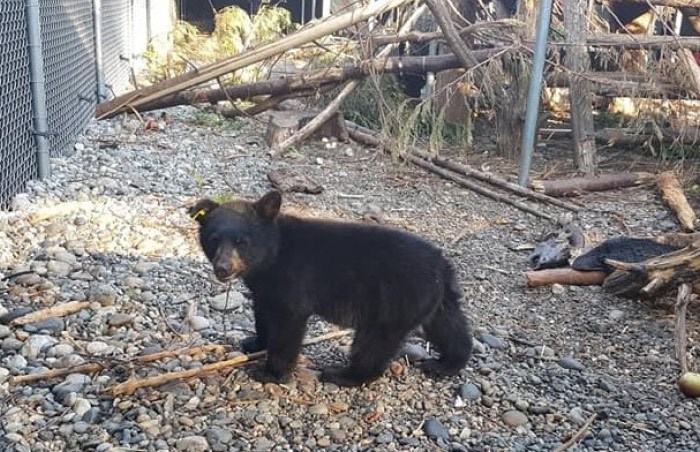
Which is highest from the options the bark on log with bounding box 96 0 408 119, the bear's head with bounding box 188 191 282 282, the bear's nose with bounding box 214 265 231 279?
the bark on log with bounding box 96 0 408 119

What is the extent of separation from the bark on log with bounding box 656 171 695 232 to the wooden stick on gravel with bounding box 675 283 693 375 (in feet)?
6.40

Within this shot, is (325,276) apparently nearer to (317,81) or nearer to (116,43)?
(317,81)

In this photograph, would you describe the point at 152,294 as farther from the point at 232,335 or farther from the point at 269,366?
the point at 269,366

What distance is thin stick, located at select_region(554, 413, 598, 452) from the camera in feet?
10.6

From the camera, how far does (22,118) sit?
572 cm

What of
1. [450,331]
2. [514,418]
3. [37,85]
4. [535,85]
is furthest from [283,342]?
[535,85]

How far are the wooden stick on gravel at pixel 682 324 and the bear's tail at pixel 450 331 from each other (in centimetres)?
116

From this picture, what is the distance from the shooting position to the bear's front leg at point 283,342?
3.45 metres

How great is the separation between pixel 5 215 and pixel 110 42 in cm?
545

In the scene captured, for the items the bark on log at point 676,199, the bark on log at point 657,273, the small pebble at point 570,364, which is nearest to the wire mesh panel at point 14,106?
the small pebble at point 570,364

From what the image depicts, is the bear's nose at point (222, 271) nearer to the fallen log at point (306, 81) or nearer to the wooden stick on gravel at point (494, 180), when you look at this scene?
the wooden stick on gravel at point (494, 180)

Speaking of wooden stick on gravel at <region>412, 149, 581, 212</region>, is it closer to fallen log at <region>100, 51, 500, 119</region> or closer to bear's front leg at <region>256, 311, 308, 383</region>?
fallen log at <region>100, 51, 500, 119</region>

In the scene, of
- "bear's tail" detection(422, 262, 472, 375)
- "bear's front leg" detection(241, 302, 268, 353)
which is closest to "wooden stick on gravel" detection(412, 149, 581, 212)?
"bear's tail" detection(422, 262, 472, 375)

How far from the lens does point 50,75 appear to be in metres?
6.51
